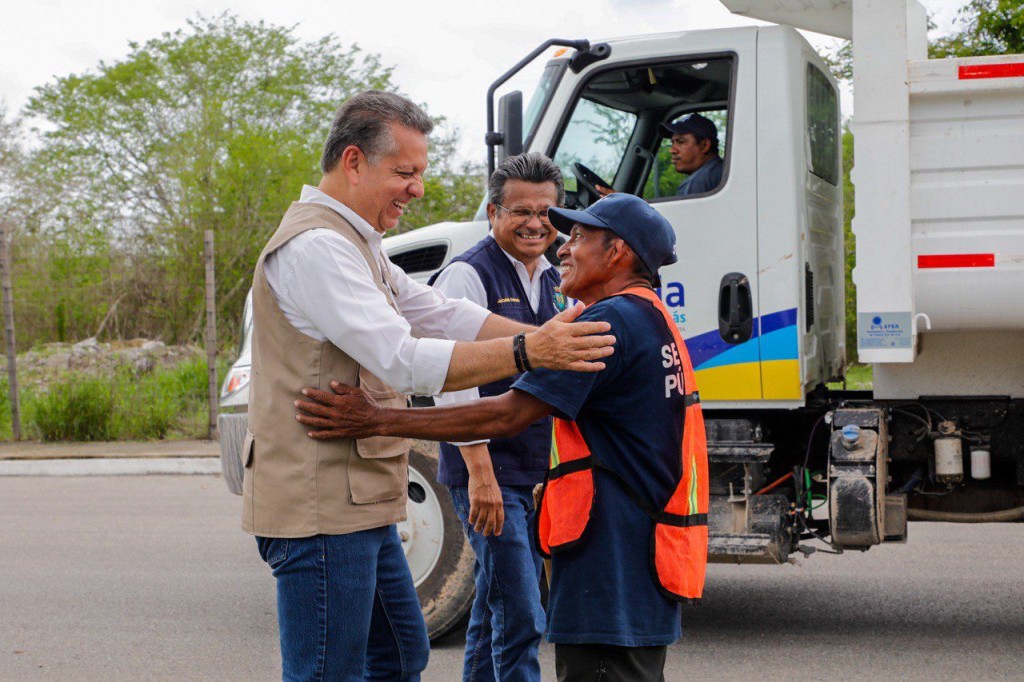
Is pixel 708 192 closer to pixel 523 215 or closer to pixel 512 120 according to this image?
pixel 512 120

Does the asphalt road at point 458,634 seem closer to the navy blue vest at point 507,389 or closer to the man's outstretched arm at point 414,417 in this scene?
the navy blue vest at point 507,389

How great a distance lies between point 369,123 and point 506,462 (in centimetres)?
138

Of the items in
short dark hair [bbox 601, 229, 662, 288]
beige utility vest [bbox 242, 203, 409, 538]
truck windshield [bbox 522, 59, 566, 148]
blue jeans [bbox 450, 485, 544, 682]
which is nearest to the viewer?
beige utility vest [bbox 242, 203, 409, 538]

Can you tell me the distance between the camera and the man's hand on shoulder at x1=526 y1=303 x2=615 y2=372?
273 cm

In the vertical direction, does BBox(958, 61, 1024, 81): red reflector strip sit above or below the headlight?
above

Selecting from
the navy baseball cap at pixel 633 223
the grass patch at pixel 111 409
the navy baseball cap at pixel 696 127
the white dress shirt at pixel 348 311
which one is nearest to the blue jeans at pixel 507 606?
the white dress shirt at pixel 348 311

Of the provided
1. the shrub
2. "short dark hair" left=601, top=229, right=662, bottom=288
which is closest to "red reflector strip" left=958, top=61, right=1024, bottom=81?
"short dark hair" left=601, top=229, right=662, bottom=288

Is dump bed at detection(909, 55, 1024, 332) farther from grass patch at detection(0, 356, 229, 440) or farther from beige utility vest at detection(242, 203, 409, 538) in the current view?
grass patch at detection(0, 356, 229, 440)

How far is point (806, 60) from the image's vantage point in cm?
575

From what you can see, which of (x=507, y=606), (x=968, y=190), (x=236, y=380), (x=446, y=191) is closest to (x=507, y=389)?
(x=507, y=606)

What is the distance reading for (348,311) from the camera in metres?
2.79

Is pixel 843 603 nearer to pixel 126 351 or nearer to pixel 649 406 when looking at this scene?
pixel 649 406

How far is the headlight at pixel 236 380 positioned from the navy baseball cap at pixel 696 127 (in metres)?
2.46

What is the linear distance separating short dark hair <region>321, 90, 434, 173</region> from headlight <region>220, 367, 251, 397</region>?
3484mm
